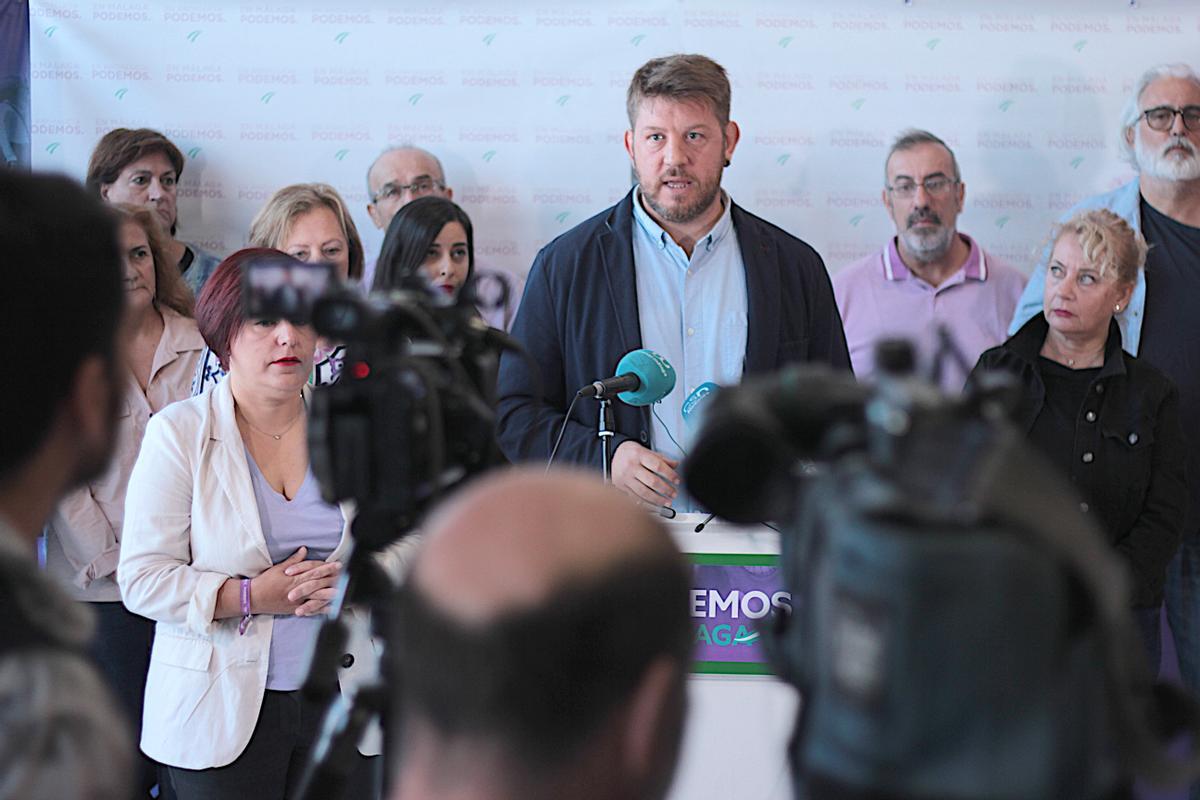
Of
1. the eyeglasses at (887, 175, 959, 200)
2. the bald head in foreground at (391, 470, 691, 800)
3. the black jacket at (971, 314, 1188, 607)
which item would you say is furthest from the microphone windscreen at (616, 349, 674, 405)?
the eyeglasses at (887, 175, 959, 200)

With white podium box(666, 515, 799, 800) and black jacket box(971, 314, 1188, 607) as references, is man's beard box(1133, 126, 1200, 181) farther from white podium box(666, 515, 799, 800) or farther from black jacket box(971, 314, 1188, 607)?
white podium box(666, 515, 799, 800)

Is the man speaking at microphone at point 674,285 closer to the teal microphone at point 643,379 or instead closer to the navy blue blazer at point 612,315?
the navy blue blazer at point 612,315

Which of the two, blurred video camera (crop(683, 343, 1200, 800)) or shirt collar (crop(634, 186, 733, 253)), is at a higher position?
shirt collar (crop(634, 186, 733, 253))

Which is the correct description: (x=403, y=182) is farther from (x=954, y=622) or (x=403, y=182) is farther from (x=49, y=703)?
(x=954, y=622)

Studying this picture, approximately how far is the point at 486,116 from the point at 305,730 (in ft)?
9.31

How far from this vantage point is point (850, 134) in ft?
16.1

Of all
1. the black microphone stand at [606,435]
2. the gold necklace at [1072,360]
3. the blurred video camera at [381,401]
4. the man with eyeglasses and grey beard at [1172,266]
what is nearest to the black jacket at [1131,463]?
the gold necklace at [1072,360]

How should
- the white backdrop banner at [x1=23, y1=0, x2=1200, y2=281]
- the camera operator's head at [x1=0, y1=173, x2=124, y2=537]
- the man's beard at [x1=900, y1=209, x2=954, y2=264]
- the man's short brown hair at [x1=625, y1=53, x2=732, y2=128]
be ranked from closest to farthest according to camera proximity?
the camera operator's head at [x1=0, y1=173, x2=124, y2=537] < the man's short brown hair at [x1=625, y1=53, x2=732, y2=128] < the man's beard at [x1=900, y1=209, x2=954, y2=264] < the white backdrop banner at [x1=23, y1=0, x2=1200, y2=281]

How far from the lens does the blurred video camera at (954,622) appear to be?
0.88m

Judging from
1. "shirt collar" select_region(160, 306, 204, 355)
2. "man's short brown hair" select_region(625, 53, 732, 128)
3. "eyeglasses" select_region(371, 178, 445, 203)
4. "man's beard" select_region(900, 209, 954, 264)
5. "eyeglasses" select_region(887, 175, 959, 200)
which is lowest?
"shirt collar" select_region(160, 306, 204, 355)

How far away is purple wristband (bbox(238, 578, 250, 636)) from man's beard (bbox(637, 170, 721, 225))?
1.62 metres

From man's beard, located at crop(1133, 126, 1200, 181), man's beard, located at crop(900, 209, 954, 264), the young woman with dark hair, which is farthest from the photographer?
man's beard, located at crop(900, 209, 954, 264)

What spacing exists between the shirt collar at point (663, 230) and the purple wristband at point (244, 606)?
1.58 m

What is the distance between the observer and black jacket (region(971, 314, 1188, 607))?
3.54 meters
